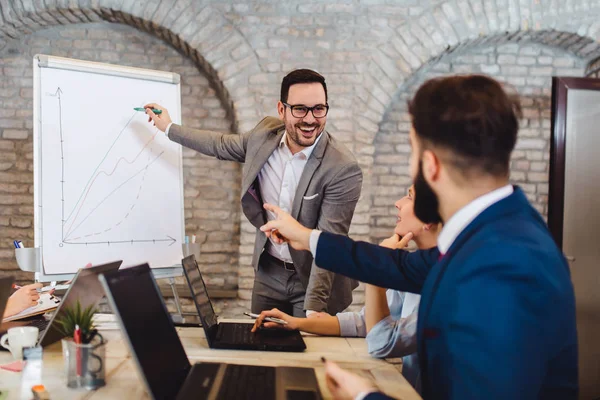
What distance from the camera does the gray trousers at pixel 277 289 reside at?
102 inches

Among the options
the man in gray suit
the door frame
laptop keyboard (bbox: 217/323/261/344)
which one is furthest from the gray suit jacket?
the door frame

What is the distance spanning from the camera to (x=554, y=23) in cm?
383

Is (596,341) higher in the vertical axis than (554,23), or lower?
lower

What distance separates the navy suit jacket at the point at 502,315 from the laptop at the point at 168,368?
0.36 metres

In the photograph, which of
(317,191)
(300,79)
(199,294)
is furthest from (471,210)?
(300,79)

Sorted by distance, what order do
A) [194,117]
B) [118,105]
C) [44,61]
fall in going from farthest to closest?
1. [194,117]
2. [118,105]
3. [44,61]

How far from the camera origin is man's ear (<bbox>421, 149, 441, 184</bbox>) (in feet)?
3.52

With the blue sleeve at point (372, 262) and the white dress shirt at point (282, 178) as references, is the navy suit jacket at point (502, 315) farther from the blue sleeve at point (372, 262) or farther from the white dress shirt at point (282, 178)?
the white dress shirt at point (282, 178)

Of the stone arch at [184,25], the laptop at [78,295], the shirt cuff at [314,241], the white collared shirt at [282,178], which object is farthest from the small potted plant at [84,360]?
the stone arch at [184,25]

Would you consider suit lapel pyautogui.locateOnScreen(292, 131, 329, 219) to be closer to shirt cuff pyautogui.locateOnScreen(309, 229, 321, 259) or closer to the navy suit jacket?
shirt cuff pyautogui.locateOnScreen(309, 229, 321, 259)

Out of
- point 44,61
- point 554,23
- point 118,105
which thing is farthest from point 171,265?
point 554,23

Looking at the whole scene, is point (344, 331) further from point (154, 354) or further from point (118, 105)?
point (118, 105)

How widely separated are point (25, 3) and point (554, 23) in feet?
11.6

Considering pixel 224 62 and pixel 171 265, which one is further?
pixel 224 62
